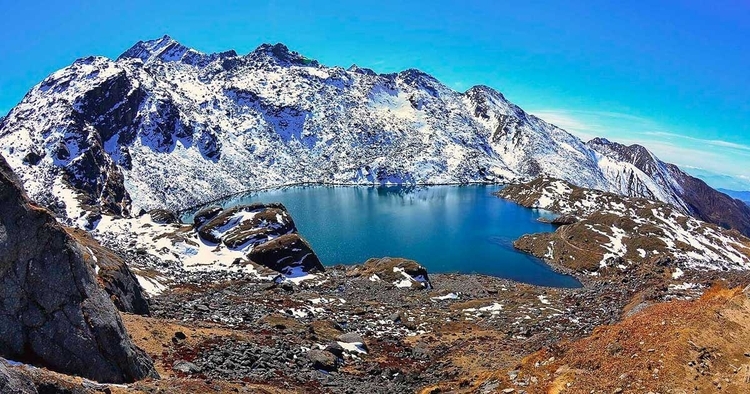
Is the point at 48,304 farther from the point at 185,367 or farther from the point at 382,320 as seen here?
the point at 382,320

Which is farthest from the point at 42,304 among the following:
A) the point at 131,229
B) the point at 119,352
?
the point at 131,229

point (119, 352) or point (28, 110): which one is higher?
point (28, 110)

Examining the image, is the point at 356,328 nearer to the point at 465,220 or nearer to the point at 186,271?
the point at 186,271

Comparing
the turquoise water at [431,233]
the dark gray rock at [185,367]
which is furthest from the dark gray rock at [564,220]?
the dark gray rock at [185,367]

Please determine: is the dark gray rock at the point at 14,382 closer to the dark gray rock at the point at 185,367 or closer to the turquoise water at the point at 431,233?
the dark gray rock at the point at 185,367

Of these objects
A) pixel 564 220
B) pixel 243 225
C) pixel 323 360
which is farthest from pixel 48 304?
pixel 564 220

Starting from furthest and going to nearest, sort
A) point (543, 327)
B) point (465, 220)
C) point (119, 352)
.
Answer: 1. point (465, 220)
2. point (543, 327)
3. point (119, 352)
